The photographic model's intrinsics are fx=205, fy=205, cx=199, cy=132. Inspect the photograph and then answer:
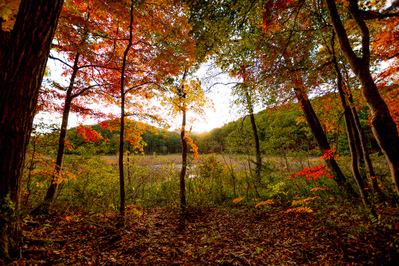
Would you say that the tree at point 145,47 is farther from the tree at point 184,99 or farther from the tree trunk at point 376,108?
the tree trunk at point 376,108

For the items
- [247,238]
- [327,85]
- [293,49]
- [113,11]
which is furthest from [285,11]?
[247,238]

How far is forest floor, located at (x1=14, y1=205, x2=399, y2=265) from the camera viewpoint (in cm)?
304

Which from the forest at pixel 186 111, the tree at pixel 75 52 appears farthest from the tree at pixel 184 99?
the tree at pixel 75 52

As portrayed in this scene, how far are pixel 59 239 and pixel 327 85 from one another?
23.4 feet

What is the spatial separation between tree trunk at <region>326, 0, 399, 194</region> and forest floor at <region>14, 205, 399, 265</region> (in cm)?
114

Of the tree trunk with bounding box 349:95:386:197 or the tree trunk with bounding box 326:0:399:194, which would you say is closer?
the tree trunk with bounding box 326:0:399:194

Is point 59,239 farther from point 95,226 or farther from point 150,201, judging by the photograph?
point 150,201

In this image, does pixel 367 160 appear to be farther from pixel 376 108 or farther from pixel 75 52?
pixel 75 52

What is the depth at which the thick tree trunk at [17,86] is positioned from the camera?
2.62 m

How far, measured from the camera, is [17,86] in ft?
8.76

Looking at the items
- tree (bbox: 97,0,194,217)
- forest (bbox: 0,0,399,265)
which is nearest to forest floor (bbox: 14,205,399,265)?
forest (bbox: 0,0,399,265)

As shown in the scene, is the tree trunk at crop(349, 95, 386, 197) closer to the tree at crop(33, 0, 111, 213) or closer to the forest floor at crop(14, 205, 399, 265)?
the forest floor at crop(14, 205, 399, 265)

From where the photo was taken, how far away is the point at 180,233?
512cm

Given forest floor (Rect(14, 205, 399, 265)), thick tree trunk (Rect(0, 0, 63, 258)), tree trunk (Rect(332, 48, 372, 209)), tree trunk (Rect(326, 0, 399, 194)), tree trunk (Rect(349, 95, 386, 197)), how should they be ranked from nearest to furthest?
tree trunk (Rect(326, 0, 399, 194))
thick tree trunk (Rect(0, 0, 63, 258))
forest floor (Rect(14, 205, 399, 265))
tree trunk (Rect(332, 48, 372, 209))
tree trunk (Rect(349, 95, 386, 197))
